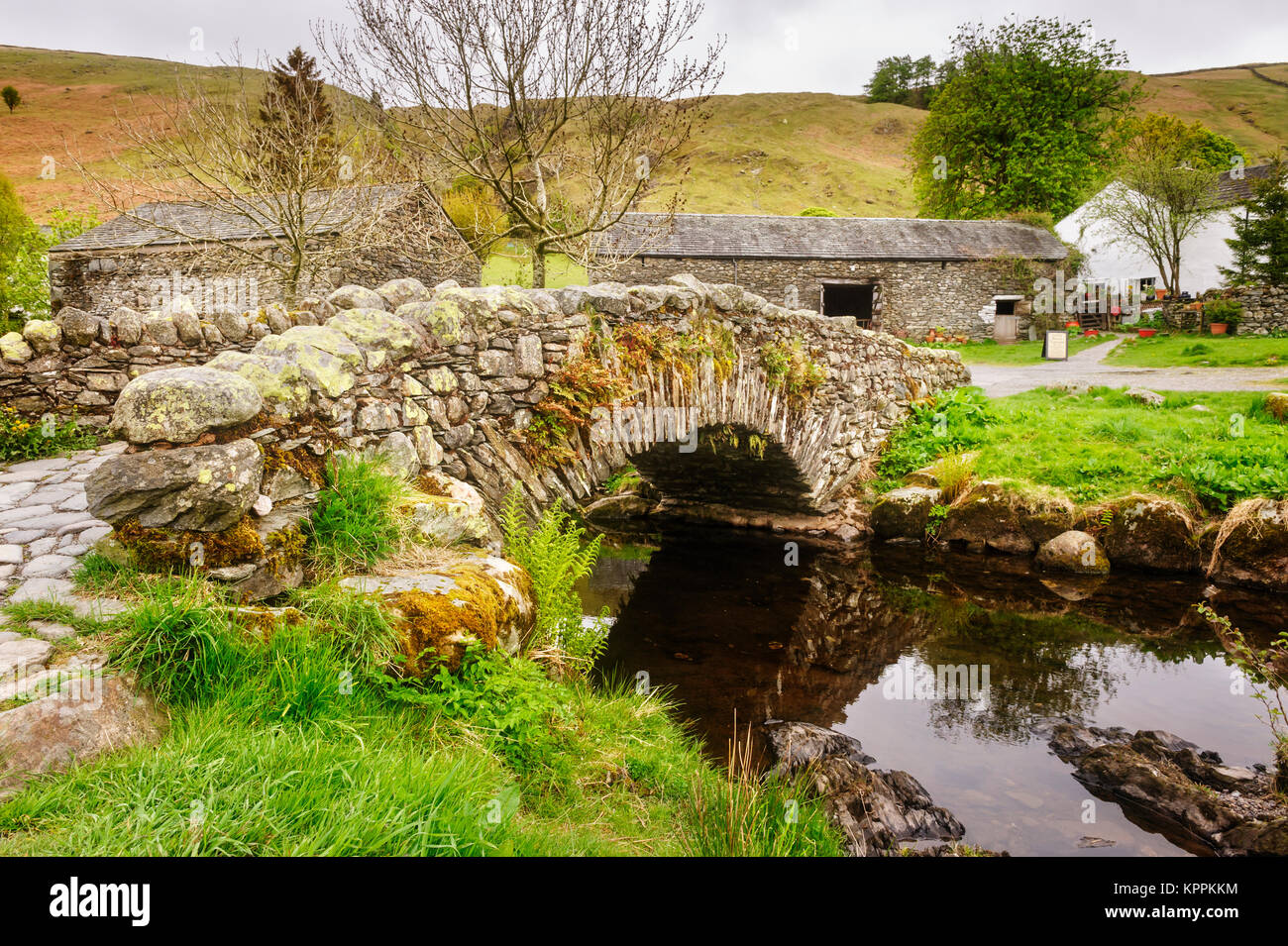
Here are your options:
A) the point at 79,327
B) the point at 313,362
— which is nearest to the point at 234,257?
the point at 79,327

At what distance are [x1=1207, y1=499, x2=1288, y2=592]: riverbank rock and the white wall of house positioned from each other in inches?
1084

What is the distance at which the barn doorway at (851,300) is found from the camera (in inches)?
1238

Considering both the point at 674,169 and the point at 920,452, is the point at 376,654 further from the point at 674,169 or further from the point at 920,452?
the point at 674,169

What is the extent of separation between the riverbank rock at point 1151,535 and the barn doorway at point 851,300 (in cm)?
2253

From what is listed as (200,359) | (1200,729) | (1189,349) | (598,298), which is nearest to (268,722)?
(598,298)

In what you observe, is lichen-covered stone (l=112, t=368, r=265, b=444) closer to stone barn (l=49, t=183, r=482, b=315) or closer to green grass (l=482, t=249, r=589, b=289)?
stone barn (l=49, t=183, r=482, b=315)

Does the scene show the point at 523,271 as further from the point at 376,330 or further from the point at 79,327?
the point at 376,330

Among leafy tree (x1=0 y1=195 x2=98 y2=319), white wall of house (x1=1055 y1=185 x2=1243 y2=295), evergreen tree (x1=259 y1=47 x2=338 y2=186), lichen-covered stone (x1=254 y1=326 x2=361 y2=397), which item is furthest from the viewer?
white wall of house (x1=1055 y1=185 x2=1243 y2=295)

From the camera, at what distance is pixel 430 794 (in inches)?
94.0

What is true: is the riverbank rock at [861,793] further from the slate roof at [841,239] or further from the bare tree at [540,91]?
the slate roof at [841,239]

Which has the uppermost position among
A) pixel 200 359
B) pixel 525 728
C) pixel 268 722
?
pixel 200 359

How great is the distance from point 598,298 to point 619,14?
8.56 m

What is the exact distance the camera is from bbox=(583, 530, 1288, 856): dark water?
550cm

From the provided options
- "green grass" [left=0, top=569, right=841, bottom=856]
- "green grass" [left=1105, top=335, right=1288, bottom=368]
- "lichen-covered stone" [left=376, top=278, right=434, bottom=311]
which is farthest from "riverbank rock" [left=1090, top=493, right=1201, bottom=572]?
"green grass" [left=1105, top=335, right=1288, bottom=368]
